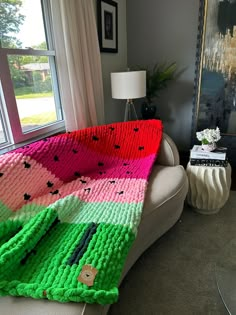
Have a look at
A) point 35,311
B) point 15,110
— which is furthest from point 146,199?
point 15,110

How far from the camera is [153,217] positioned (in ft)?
4.31

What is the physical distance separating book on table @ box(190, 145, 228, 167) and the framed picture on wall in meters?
1.42

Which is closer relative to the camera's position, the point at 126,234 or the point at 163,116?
the point at 126,234

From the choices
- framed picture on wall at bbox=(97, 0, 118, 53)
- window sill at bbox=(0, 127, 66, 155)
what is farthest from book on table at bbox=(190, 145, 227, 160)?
framed picture on wall at bbox=(97, 0, 118, 53)

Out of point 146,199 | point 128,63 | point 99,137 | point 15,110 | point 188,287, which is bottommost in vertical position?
point 188,287

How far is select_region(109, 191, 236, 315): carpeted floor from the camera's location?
3.85 feet

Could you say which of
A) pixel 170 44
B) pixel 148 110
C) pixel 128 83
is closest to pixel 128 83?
pixel 128 83

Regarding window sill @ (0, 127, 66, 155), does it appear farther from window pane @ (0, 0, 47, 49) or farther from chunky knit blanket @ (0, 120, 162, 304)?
window pane @ (0, 0, 47, 49)

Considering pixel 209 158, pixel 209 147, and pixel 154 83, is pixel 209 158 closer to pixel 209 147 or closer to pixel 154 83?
pixel 209 147

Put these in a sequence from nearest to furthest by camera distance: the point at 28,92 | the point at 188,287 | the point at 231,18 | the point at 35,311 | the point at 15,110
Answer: the point at 35,311, the point at 188,287, the point at 15,110, the point at 28,92, the point at 231,18

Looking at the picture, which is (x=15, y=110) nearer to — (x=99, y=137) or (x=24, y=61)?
(x=24, y=61)

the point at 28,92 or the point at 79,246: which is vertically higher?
the point at 28,92

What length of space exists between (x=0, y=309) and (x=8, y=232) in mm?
333

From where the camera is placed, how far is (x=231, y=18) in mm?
2191
